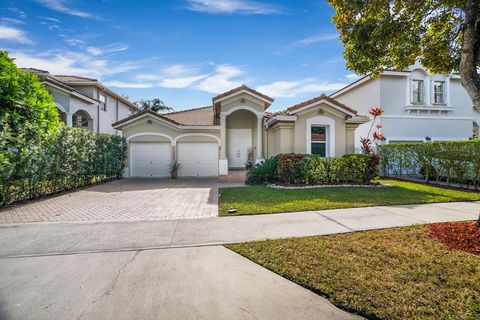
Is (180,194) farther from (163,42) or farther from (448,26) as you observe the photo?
(448,26)

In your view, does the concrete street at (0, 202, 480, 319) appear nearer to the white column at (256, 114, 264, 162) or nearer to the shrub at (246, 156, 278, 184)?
the shrub at (246, 156, 278, 184)

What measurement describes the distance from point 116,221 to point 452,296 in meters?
6.57

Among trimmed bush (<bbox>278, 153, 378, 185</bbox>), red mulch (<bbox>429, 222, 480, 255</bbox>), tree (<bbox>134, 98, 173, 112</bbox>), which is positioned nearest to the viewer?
red mulch (<bbox>429, 222, 480, 255</bbox>)

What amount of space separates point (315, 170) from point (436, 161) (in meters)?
6.93

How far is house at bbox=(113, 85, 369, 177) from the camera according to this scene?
13.7 meters

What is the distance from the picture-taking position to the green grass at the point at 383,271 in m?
2.54

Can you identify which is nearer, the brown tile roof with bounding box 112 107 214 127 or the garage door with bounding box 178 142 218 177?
the garage door with bounding box 178 142 218 177

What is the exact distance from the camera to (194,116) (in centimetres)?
2011

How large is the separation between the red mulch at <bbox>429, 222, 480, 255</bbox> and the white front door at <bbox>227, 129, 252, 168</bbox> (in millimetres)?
13822

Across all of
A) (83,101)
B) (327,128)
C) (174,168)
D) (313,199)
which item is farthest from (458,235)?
(83,101)

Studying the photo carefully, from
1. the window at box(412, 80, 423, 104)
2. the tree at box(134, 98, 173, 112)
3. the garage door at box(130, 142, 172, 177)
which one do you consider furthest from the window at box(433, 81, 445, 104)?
the tree at box(134, 98, 173, 112)

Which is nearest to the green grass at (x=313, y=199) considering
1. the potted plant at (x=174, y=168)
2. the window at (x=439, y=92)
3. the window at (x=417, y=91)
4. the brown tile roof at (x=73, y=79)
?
the potted plant at (x=174, y=168)

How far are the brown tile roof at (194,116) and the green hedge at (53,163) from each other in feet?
18.1

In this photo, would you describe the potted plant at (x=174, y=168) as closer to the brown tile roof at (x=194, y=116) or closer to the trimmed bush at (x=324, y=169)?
the brown tile roof at (x=194, y=116)
